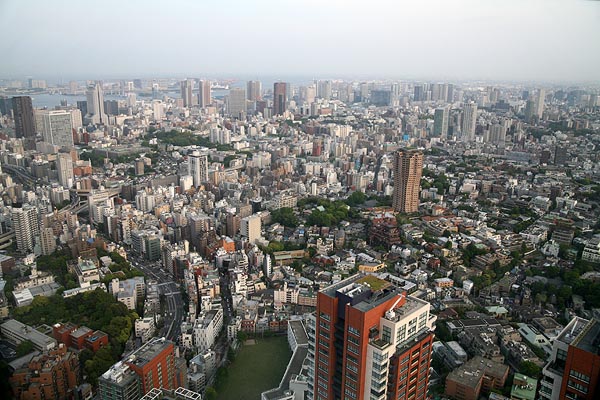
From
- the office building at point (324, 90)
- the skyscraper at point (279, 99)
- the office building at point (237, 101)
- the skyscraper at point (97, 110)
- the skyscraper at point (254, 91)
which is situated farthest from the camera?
the office building at point (324, 90)

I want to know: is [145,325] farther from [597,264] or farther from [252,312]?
[597,264]

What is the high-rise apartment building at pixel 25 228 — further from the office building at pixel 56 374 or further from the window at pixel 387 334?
the window at pixel 387 334

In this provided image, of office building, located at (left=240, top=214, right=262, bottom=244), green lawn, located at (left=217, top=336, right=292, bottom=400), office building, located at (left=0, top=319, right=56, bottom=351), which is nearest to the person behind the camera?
office building, located at (left=0, top=319, right=56, bottom=351)

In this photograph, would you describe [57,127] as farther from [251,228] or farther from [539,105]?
[539,105]

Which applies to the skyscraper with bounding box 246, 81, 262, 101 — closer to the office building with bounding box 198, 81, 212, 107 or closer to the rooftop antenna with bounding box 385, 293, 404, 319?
the office building with bounding box 198, 81, 212, 107

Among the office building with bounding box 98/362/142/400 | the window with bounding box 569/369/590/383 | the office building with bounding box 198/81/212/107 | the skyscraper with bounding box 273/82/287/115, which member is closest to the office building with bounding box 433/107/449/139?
the skyscraper with bounding box 273/82/287/115

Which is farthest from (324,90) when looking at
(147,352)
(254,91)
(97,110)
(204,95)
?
(147,352)

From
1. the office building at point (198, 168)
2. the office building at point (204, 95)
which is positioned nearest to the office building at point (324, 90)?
the office building at point (204, 95)
